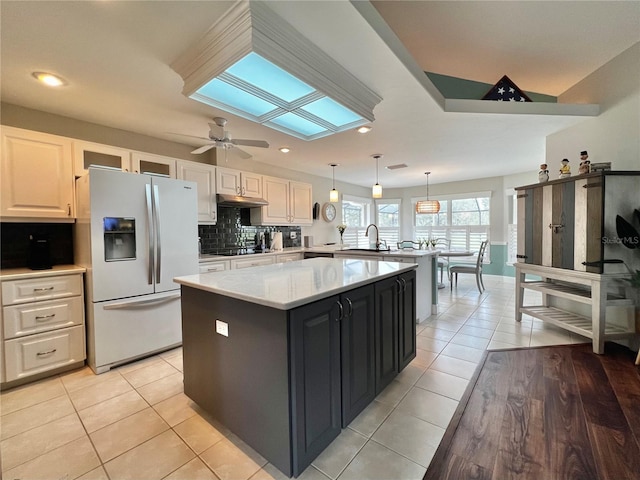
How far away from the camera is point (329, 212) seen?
604 cm

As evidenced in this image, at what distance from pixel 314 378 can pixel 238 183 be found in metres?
3.20

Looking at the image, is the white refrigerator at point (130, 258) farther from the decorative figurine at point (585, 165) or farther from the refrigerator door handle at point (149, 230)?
the decorative figurine at point (585, 165)

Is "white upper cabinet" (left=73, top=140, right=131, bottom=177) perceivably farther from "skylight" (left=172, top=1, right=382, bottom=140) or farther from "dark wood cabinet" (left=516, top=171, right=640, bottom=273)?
"dark wood cabinet" (left=516, top=171, right=640, bottom=273)

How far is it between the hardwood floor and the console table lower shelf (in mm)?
263

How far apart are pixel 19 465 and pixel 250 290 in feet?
5.01

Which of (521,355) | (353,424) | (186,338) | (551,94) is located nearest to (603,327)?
(521,355)

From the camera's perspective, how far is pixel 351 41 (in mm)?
1720

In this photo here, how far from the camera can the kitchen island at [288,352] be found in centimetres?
129

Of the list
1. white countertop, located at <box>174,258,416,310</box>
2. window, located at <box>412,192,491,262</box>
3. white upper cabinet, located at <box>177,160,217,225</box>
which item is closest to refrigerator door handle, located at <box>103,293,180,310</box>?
white countertop, located at <box>174,258,416,310</box>

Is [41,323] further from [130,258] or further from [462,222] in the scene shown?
[462,222]

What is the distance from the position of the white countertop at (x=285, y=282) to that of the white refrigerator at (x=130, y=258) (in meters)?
1.03

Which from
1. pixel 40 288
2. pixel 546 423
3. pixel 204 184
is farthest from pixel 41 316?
pixel 546 423

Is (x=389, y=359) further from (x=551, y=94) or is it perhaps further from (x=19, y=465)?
(x=551, y=94)

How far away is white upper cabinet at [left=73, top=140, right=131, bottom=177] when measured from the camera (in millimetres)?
2576
